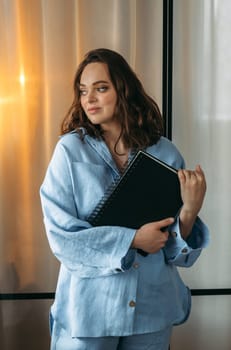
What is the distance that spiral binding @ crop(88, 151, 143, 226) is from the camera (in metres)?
0.99

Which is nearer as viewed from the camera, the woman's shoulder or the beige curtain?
the woman's shoulder

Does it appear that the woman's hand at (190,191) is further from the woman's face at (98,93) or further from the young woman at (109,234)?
the woman's face at (98,93)

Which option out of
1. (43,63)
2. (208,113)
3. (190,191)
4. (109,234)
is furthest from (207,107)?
(109,234)

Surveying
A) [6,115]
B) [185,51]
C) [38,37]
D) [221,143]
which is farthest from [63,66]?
[221,143]

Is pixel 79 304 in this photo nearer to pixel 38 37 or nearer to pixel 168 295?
pixel 168 295

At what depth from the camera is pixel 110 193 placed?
1.00 meters

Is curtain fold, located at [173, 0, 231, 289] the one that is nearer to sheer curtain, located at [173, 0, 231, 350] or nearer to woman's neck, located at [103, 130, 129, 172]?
sheer curtain, located at [173, 0, 231, 350]

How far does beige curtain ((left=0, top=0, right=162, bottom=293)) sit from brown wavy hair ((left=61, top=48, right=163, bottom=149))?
0.45 meters

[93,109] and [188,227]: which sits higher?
[93,109]

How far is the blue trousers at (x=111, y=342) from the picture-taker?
1.05 metres

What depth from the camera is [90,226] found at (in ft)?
3.31

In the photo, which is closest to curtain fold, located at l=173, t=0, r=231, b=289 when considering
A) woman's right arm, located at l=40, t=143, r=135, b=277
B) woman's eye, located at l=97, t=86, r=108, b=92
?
woman's eye, located at l=97, t=86, r=108, b=92

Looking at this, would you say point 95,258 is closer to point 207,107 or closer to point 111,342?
point 111,342

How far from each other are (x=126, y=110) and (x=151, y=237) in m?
0.30
